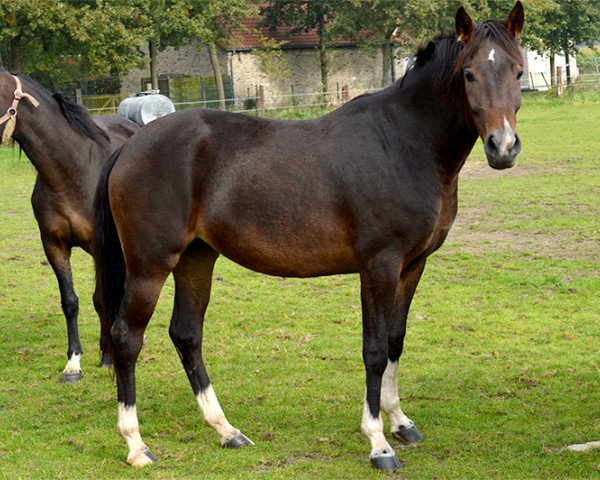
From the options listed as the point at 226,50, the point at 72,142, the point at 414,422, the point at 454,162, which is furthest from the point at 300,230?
the point at 226,50

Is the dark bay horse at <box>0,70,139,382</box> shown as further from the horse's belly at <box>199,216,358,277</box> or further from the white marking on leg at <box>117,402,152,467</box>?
the horse's belly at <box>199,216,358,277</box>

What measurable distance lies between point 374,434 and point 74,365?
2.86 m

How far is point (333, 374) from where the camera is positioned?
6.58m

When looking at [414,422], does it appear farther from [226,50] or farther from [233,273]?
[226,50]

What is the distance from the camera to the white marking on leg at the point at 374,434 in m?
4.92

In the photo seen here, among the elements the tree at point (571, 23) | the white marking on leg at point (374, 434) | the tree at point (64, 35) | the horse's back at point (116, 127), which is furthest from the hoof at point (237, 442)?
the tree at point (571, 23)

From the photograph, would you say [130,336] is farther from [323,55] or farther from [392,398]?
[323,55]

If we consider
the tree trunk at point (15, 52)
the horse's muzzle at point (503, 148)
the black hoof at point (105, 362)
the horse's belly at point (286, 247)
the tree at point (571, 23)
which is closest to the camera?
the horse's muzzle at point (503, 148)

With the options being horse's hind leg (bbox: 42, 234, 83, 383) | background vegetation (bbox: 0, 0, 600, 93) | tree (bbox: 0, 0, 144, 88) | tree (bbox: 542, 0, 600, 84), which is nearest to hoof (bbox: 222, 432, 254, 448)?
horse's hind leg (bbox: 42, 234, 83, 383)

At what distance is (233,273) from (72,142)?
3501 mm

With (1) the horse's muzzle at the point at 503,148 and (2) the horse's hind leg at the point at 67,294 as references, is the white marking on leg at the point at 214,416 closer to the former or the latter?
(2) the horse's hind leg at the point at 67,294

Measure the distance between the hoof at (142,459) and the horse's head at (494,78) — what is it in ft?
7.96

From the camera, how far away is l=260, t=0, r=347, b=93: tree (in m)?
42.9

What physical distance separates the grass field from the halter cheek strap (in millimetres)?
1920
